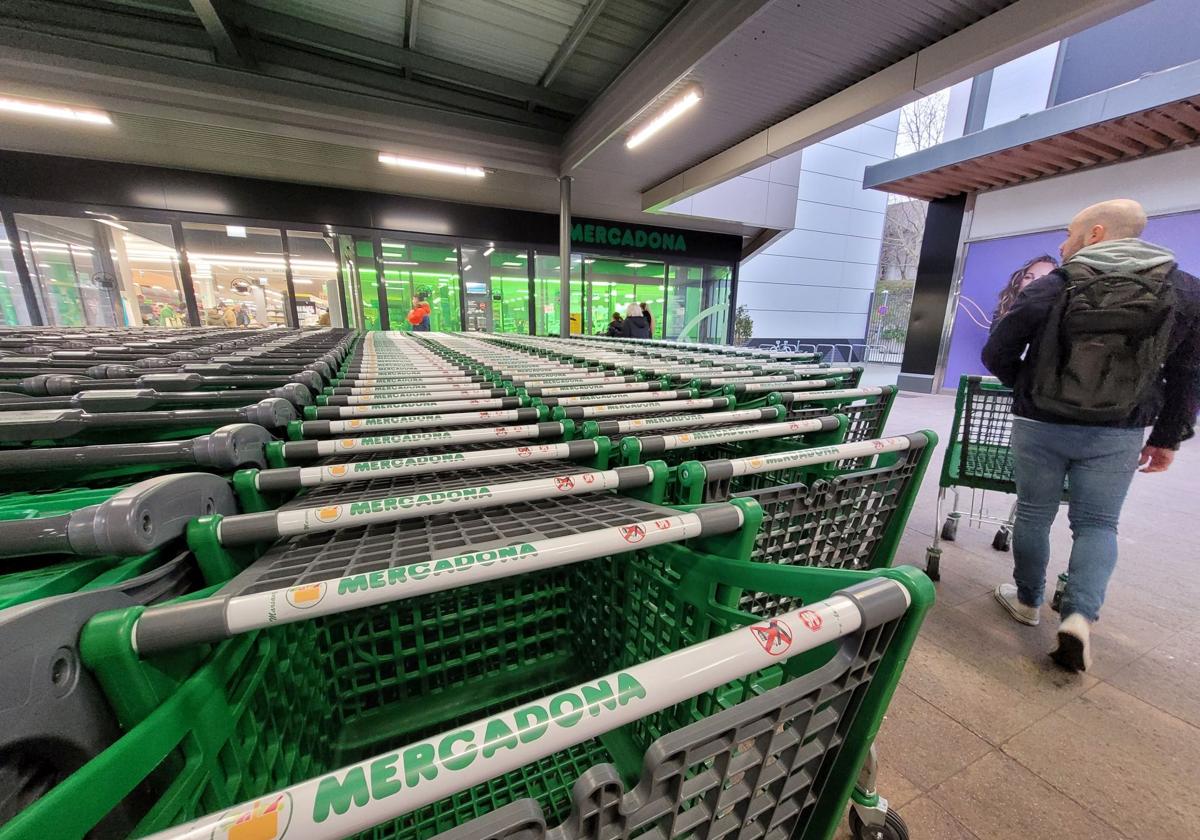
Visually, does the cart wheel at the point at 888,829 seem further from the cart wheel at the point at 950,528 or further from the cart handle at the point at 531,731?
the cart wheel at the point at 950,528

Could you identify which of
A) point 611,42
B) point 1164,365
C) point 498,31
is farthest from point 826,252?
point 1164,365

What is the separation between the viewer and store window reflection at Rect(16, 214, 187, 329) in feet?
26.0

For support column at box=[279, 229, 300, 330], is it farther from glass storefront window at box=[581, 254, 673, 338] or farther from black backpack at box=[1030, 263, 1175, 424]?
black backpack at box=[1030, 263, 1175, 424]

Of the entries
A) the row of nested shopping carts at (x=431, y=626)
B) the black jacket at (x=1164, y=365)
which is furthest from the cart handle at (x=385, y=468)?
the black jacket at (x=1164, y=365)

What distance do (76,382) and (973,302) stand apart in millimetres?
11108

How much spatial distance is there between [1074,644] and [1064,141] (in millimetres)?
7780

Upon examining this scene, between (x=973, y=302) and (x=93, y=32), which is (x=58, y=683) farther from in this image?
(x=973, y=302)

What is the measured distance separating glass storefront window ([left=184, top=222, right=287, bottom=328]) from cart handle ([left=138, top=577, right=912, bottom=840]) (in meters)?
10.7

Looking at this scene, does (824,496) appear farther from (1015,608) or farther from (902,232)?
(902,232)

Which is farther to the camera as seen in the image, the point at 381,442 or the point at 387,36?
the point at 387,36

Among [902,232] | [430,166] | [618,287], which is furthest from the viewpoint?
[902,232]

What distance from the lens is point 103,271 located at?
862cm

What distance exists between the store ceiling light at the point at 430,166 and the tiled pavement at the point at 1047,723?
786 centimetres

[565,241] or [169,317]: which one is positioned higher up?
[565,241]
